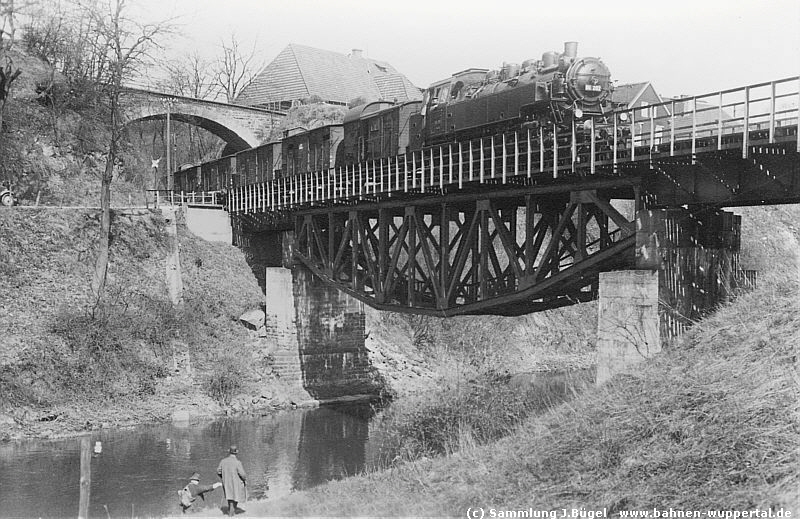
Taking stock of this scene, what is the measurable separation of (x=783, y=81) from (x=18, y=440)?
25.5 m

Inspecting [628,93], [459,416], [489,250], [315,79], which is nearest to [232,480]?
[459,416]

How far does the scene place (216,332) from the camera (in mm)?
36625

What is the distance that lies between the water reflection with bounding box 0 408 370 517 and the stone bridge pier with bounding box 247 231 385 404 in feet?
12.9

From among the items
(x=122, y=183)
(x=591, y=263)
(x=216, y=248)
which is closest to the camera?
(x=591, y=263)

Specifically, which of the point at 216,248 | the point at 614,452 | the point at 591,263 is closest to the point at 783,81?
the point at 591,263

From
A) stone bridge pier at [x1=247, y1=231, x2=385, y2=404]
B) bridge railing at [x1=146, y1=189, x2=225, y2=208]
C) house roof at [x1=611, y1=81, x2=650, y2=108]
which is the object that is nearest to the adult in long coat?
house roof at [x1=611, y1=81, x2=650, y2=108]

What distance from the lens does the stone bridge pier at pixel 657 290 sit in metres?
18.0

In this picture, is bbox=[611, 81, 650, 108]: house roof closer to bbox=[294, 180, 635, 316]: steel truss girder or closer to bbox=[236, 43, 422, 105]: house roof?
bbox=[294, 180, 635, 316]: steel truss girder

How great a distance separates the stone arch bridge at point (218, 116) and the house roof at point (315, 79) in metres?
8.35

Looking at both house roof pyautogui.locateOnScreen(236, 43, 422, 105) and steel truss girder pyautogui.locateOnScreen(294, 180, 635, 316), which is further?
house roof pyautogui.locateOnScreen(236, 43, 422, 105)

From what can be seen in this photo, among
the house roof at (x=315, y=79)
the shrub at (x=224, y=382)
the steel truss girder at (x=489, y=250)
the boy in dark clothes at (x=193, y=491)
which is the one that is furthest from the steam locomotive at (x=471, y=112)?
the house roof at (x=315, y=79)

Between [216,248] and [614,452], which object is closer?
[614,452]

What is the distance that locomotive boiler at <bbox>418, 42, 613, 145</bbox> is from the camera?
22000mm

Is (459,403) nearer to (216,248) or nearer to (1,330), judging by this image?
(1,330)
